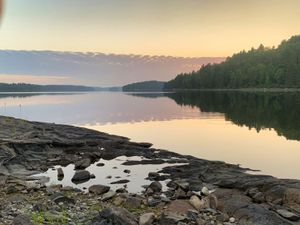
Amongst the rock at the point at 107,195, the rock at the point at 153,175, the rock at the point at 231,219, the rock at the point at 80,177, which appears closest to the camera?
the rock at the point at 231,219

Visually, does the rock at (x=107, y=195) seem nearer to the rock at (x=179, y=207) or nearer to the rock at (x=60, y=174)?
the rock at (x=179, y=207)

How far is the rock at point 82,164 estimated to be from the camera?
87.3 feet

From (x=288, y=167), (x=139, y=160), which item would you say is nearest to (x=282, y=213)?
(x=288, y=167)

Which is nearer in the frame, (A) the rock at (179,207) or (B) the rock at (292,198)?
(A) the rock at (179,207)

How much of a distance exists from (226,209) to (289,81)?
548 feet

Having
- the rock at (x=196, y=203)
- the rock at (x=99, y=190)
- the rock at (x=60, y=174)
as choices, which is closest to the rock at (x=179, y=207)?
the rock at (x=196, y=203)

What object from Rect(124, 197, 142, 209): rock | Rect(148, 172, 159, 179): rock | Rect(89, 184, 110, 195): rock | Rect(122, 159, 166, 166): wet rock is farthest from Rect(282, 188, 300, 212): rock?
Rect(122, 159, 166, 166): wet rock

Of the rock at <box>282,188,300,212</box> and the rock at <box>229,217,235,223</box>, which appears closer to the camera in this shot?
the rock at <box>229,217,235,223</box>

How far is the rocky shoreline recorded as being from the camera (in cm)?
1327

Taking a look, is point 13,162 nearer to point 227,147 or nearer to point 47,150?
point 47,150

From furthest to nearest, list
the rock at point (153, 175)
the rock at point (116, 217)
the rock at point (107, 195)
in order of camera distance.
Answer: the rock at point (153, 175) < the rock at point (107, 195) < the rock at point (116, 217)

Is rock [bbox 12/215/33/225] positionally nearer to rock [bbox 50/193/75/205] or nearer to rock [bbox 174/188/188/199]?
rock [bbox 50/193/75/205]

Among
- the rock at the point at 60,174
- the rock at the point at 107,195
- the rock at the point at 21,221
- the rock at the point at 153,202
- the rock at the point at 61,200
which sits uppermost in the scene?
the rock at the point at 21,221

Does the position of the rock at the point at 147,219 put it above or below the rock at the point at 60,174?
above
